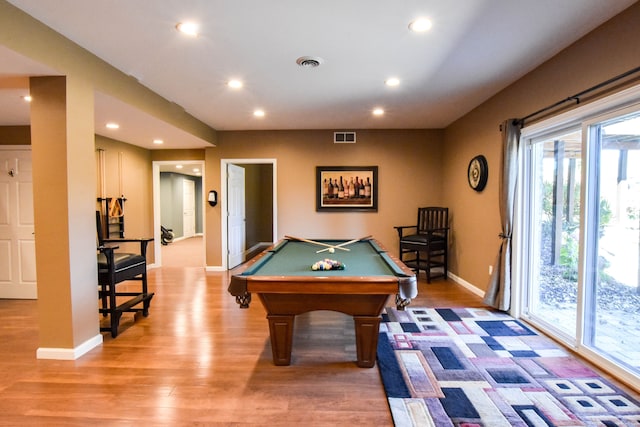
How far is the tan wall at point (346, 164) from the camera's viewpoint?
5465mm

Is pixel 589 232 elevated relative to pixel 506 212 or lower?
lower

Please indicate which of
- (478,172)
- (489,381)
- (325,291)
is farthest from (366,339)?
(478,172)

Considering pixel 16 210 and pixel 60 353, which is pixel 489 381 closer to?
pixel 60 353

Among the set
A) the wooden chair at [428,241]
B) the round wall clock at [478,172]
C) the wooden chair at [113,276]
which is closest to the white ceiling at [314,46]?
the round wall clock at [478,172]

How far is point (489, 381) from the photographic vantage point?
7.06 feet

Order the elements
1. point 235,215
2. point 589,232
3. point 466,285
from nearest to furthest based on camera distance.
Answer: point 589,232, point 466,285, point 235,215

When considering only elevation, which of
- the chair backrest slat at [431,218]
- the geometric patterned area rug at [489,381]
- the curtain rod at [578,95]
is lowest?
the geometric patterned area rug at [489,381]

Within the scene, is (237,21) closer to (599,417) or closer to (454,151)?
(599,417)

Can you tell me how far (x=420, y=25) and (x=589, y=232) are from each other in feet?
6.61

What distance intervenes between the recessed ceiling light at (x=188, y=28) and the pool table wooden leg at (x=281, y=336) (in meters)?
2.10

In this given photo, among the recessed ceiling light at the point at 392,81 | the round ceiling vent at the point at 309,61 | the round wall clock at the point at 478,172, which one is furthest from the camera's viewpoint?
the round wall clock at the point at 478,172

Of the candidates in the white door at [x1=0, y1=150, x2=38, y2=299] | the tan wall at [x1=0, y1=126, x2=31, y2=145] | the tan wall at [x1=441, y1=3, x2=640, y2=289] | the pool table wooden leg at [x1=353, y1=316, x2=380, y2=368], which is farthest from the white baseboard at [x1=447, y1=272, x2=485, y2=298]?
the tan wall at [x1=0, y1=126, x2=31, y2=145]

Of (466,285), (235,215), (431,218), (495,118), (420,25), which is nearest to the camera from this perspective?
(420,25)

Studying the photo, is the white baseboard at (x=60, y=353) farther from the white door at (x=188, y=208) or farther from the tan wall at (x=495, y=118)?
the white door at (x=188, y=208)
